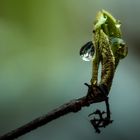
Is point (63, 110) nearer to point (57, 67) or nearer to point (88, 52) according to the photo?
point (88, 52)

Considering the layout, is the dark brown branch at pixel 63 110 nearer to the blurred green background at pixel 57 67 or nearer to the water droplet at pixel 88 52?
the water droplet at pixel 88 52

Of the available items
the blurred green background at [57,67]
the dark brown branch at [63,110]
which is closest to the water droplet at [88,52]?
the dark brown branch at [63,110]

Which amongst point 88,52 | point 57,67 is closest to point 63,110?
point 88,52

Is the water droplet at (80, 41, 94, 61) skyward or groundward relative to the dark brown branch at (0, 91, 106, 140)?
skyward

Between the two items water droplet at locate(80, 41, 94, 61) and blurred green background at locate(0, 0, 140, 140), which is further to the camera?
blurred green background at locate(0, 0, 140, 140)

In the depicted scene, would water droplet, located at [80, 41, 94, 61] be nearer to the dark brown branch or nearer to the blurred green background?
the dark brown branch

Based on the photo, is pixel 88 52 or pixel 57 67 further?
pixel 57 67

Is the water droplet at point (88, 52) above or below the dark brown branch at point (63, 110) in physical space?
above

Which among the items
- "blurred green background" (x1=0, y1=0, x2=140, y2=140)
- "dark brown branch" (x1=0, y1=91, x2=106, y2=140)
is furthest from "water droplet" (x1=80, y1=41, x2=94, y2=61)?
"blurred green background" (x1=0, y1=0, x2=140, y2=140)

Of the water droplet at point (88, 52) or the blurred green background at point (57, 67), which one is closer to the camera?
the water droplet at point (88, 52)
